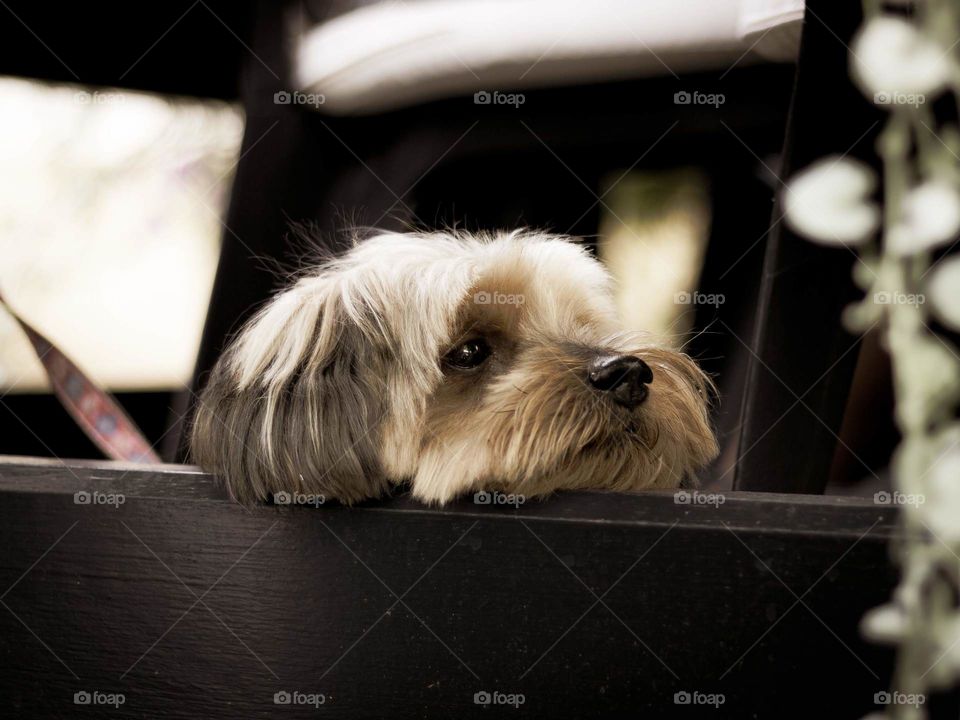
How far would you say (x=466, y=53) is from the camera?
93.8 inches

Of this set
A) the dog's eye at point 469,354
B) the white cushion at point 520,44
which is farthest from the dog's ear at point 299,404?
the white cushion at point 520,44

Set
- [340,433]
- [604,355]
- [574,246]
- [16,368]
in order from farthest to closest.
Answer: [16,368], [574,246], [604,355], [340,433]

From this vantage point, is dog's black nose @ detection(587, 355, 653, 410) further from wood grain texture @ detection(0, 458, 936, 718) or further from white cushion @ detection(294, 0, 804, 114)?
white cushion @ detection(294, 0, 804, 114)

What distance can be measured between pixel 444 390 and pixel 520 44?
0.97 m

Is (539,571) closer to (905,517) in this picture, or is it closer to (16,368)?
(905,517)

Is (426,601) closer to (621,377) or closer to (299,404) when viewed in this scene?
(299,404)

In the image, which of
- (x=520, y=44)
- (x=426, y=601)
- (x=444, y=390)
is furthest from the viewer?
(x=520, y=44)

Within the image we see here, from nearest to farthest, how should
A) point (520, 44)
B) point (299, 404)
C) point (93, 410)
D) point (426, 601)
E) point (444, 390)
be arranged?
point (426, 601)
point (299, 404)
point (444, 390)
point (93, 410)
point (520, 44)

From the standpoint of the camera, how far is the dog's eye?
6.51 ft

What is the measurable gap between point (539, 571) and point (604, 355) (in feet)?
2.29

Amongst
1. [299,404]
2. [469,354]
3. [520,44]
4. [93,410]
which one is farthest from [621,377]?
[93,410]

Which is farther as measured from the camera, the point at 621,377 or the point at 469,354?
the point at 469,354

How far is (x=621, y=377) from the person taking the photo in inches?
72.3

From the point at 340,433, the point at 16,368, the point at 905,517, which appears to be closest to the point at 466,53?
the point at 340,433
